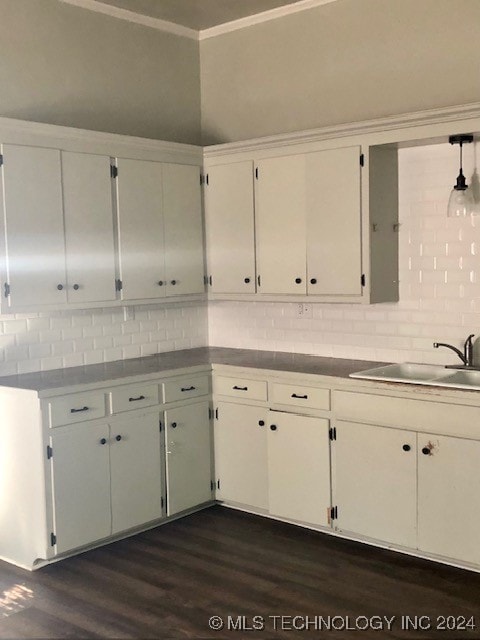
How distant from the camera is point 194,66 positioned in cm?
550

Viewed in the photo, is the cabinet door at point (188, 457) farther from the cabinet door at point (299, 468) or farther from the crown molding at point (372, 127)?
the crown molding at point (372, 127)

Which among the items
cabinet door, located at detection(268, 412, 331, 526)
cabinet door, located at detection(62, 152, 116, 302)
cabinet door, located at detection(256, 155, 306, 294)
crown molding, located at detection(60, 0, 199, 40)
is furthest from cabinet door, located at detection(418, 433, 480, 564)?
crown molding, located at detection(60, 0, 199, 40)

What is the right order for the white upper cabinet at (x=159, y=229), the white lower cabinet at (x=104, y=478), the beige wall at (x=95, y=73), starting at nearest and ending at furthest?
the white lower cabinet at (x=104, y=478), the beige wall at (x=95, y=73), the white upper cabinet at (x=159, y=229)

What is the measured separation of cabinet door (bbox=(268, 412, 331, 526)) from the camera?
427 centimetres

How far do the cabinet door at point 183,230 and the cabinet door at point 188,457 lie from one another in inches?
32.8

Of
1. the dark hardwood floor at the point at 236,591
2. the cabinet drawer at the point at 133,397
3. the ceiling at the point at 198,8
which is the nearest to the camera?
the dark hardwood floor at the point at 236,591

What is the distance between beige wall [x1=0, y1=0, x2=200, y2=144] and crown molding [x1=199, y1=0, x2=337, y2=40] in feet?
0.55

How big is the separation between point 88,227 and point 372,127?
171 centimetres

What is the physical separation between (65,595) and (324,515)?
1472mm

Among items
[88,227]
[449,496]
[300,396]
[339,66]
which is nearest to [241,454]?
[300,396]

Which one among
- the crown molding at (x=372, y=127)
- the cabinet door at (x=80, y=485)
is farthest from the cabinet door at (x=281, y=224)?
the cabinet door at (x=80, y=485)

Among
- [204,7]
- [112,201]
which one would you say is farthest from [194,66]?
[112,201]

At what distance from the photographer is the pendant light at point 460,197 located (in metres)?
4.10

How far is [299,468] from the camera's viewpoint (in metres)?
4.38
